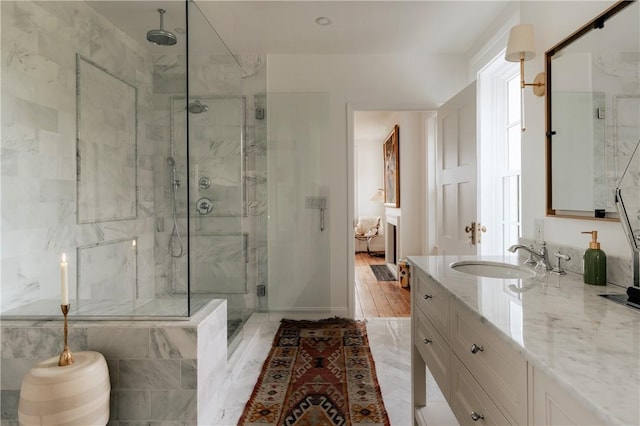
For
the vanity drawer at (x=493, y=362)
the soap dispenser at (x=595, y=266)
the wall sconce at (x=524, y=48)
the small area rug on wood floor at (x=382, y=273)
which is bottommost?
the small area rug on wood floor at (x=382, y=273)

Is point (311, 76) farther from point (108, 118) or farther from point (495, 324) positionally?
point (495, 324)

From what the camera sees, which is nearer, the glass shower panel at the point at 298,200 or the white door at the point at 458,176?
the white door at the point at 458,176

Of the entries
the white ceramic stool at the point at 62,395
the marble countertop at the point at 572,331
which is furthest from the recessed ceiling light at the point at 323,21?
the white ceramic stool at the point at 62,395

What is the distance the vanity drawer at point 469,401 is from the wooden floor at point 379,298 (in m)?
2.29

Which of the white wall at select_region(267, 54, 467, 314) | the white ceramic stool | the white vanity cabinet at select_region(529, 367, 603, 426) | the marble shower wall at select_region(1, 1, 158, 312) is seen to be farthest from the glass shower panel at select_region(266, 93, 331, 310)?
the white vanity cabinet at select_region(529, 367, 603, 426)

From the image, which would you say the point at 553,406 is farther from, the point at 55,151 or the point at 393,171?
the point at 393,171

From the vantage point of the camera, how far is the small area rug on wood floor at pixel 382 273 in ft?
17.0

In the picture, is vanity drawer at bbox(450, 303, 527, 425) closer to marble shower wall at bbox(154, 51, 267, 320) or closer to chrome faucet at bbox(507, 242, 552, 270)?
chrome faucet at bbox(507, 242, 552, 270)

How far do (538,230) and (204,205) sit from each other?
1957 millimetres

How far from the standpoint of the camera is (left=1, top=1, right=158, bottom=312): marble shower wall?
1.78 metres

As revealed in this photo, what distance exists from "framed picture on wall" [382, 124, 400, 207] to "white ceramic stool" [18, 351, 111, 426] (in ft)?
14.9

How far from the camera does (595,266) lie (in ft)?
4.25

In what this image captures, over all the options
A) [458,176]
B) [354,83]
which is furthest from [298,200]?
[458,176]

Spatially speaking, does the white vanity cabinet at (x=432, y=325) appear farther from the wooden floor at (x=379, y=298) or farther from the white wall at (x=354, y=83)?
the wooden floor at (x=379, y=298)
